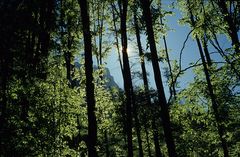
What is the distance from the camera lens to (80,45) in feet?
97.2

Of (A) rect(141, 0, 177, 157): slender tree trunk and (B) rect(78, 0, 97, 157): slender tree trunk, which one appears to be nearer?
(A) rect(141, 0, 177, 157): slender tree trunk

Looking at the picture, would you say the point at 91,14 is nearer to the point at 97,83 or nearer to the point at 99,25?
the point at 99,25

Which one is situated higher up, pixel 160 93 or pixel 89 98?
pixel 89 98

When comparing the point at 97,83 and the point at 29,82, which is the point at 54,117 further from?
the point at 97,83

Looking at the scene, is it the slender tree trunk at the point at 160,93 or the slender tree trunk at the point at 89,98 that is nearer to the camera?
the slender tree trunk at the point at 160,93

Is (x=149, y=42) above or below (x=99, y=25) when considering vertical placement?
below

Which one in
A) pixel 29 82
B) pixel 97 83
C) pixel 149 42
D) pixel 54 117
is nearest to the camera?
pixel 149 42

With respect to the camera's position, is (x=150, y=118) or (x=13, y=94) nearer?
(x=13, y=94)

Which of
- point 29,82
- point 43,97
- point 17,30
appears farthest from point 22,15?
point 43,97

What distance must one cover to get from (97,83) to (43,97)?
13724mm

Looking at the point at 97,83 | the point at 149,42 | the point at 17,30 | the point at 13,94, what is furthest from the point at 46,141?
the point at 97,83

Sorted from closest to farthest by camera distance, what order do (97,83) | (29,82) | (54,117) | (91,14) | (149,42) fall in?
1. (149,42)
2. (29,82)
3. (54,117)
4. (97,83)
5. (91,14)

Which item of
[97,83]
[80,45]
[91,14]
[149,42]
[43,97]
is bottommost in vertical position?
[43,97]

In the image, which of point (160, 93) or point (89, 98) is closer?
point (160, 93)
